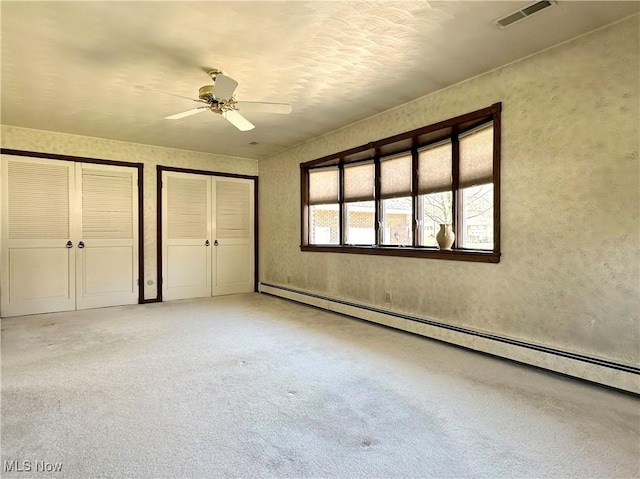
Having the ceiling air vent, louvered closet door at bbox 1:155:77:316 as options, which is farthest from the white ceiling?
louvered closet door at bbox 1:155:77:316

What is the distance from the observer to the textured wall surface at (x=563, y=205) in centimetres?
260

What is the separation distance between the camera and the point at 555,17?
101 inches

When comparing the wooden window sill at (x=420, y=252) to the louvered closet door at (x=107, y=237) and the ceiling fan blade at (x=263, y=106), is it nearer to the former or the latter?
the ceiling fan blade at (x=263, y=106)

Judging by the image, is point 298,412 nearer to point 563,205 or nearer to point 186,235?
point 563,205

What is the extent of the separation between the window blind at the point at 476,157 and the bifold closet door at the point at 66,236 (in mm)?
4962

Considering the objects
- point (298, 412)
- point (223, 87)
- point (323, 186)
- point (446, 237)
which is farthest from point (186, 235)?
point (298, 412)

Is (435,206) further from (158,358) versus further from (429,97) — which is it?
(158,358)

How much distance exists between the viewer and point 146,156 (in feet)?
19.7

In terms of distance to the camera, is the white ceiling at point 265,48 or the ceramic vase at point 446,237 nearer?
the white ceiling at point 265,48

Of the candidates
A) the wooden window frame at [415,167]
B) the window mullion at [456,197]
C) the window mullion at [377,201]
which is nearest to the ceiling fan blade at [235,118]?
the wooden window frame at [415,167]

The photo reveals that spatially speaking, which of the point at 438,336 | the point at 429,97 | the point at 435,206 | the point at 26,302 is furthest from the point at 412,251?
the point at 26,302

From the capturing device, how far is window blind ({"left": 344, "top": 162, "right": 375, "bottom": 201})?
4973 mm
